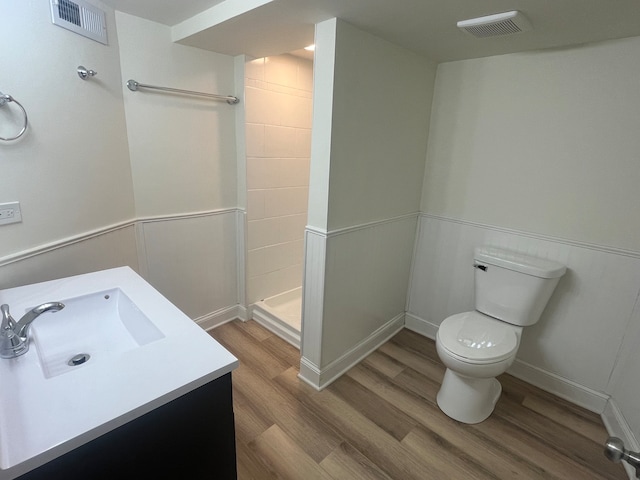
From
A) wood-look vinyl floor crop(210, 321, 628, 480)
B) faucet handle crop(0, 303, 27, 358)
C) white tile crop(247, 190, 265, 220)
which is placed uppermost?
white tile crop(247, 190, 265, 220)

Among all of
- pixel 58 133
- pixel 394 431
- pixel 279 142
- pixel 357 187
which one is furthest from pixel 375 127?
pixel 394 431

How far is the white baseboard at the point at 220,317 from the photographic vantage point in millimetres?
2546

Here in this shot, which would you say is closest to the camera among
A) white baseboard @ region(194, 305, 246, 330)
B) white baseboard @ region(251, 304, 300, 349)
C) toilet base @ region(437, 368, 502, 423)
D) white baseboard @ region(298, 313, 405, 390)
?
toilet base @ region(437, 368, 502, 423)

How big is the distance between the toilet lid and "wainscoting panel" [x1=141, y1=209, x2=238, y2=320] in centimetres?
161

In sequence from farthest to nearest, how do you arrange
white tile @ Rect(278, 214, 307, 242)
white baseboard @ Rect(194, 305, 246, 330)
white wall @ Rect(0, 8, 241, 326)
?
white tile @ Rect(278, 214, 307, 242) < white baseboard @ Rect(194, 305, 246, 330) < white wall @ Rect(0, 8, 241, 326)

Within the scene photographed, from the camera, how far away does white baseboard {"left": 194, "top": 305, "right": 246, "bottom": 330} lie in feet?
8.35

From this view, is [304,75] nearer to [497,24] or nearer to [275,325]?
[497,24]

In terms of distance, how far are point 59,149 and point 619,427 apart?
303 cm

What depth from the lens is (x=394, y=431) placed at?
1748 millimetres

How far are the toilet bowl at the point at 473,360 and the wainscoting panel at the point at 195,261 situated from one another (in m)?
1.61

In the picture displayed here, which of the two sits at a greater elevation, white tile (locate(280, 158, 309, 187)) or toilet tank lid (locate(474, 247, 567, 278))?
white tile (locate(280, 158, 309, 187))

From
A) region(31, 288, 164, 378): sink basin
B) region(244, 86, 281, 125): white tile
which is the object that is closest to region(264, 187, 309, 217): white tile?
region(244, 86, 281, 125): white tile

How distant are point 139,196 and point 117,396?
1.47 metres

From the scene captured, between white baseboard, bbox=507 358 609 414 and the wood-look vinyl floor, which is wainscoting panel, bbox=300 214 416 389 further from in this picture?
white baseboard, bbox=507 358 609 414
